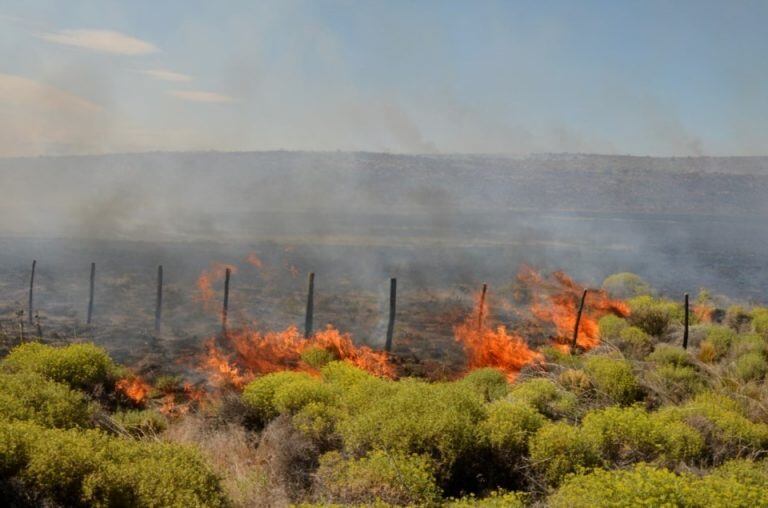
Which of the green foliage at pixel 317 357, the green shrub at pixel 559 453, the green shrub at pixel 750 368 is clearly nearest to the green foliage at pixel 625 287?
the green shrub at pixel 750 368

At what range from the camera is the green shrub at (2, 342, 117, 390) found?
12.2 metres

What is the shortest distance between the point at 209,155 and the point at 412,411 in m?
129

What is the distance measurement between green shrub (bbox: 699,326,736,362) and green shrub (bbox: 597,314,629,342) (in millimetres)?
2515

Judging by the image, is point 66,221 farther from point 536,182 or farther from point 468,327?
point 536,182

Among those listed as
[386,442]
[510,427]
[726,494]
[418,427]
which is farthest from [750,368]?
[386,442]

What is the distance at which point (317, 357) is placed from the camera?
17250mm

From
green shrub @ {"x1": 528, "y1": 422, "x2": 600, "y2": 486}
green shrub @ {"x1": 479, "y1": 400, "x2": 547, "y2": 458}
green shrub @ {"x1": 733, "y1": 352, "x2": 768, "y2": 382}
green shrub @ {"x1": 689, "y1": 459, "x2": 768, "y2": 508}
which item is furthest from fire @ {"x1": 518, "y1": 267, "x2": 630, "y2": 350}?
green shrub @ {"x1": 689, "y1": 459, "x2": 768, "y2": 508}

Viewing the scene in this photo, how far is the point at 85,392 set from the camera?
1292 centimetres

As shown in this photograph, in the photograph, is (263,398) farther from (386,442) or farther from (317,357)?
(317,357)

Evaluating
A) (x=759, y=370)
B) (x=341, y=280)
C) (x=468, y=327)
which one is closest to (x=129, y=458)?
(x=759, y=370)

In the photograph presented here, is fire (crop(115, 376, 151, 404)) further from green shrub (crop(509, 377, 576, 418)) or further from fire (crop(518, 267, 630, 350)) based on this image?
fire (crop(518, 267, 630, 350))

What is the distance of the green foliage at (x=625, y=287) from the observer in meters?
31.0

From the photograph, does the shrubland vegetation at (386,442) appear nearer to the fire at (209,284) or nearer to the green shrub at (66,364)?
the green shrub at (66,364)

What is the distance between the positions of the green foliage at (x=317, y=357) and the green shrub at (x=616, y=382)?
706 cm
